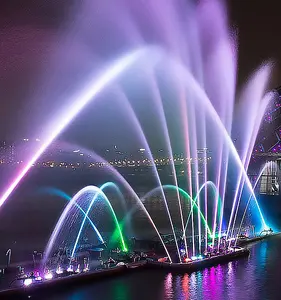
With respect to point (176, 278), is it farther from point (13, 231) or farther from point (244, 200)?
point (244, 200)

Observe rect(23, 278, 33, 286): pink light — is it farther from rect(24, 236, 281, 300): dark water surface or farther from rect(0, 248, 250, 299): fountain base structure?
rect(24, 236, 281, 300): dark water surface

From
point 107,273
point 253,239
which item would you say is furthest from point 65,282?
point 253,239

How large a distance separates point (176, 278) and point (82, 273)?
13.3ft

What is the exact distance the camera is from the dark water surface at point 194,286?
55.9ft

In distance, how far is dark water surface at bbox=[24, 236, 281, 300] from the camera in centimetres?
1703

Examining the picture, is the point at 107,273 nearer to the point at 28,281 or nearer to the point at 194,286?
the point at 28,281

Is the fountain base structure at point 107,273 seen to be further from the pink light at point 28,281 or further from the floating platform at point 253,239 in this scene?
the floating platform at point 253,239

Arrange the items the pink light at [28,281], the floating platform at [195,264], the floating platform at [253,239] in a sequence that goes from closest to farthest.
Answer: the pink light at [28,281]
the floating platform at [195,264]
the floating platform at [253,239]

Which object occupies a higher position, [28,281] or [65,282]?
[28,281]

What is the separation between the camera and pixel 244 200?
58844mm

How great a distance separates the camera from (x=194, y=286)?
18.3 metres

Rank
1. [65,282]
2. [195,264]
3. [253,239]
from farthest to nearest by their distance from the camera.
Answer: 1. [253,239]
2. [195,264]
3. [65,282]

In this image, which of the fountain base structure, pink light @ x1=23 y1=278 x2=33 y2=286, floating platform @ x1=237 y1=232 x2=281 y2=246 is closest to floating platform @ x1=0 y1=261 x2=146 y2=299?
the fountain base structure

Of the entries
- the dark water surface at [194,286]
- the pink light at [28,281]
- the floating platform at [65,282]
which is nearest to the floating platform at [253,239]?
the dark water surface at [194,286]
